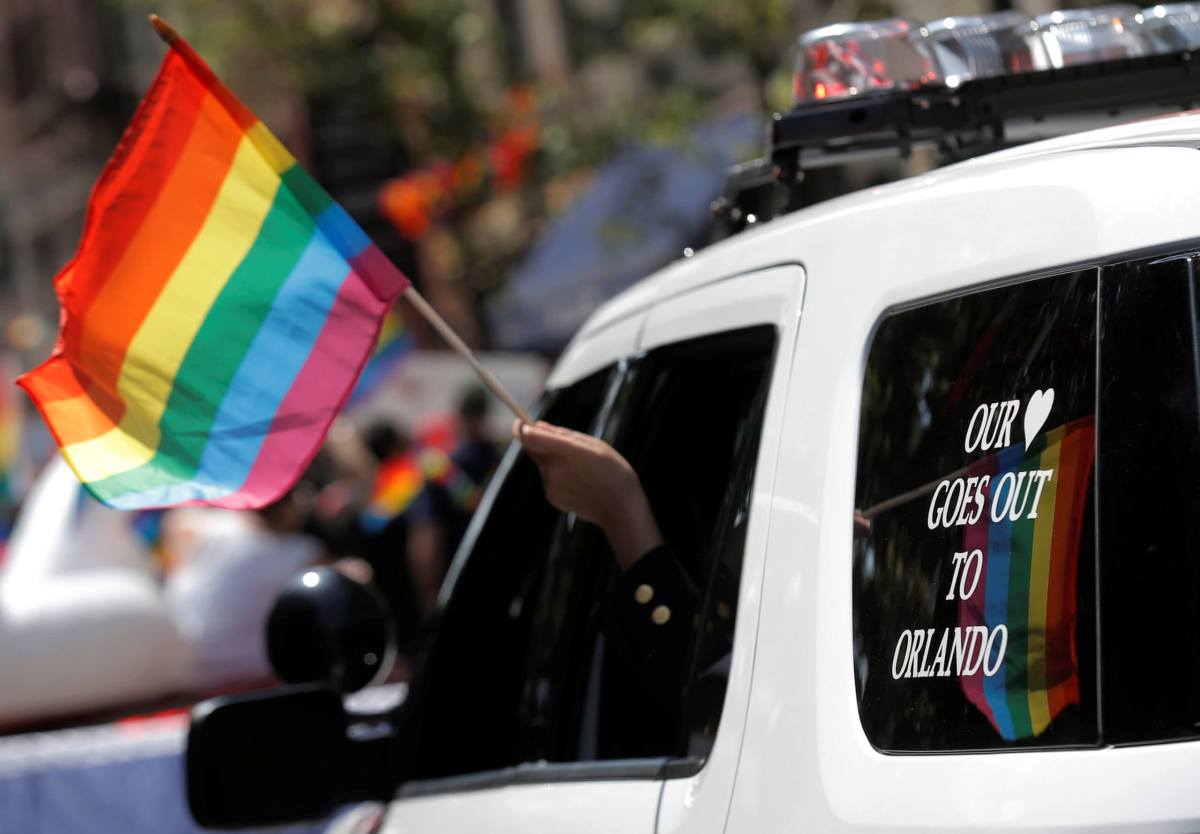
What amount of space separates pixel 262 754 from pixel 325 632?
249 mm

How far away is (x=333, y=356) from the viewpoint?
235 centimetres

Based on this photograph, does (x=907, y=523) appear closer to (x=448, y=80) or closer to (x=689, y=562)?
(x=689, y=562)

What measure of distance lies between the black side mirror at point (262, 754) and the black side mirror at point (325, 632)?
0.16 m

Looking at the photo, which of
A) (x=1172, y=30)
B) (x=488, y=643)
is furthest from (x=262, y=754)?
(x=1172, y=30)

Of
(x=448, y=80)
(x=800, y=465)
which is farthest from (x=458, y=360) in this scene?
(x=800, y=465)

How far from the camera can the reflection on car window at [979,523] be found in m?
1.49

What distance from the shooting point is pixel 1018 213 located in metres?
1.61

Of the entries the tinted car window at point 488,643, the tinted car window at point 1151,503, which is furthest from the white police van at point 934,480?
the tinted car window at point 488,643

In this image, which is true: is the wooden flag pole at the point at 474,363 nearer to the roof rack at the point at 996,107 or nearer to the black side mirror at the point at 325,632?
the roof rack at the point at 996,107

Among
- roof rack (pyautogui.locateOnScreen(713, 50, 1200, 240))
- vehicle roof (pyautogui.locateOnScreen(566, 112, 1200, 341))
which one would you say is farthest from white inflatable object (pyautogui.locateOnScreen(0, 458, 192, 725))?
vehicle roof (pyautogui.locateOnScreen(566, 112, 1200, 341))

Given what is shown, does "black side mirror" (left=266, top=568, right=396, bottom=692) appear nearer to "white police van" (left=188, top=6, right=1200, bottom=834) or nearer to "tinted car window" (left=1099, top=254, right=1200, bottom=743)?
"white police van" (left=188, top=6, right=1200, bottom=834)

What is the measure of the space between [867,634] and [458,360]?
11671 mm

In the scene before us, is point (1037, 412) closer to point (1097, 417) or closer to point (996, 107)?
point (1097, 417)

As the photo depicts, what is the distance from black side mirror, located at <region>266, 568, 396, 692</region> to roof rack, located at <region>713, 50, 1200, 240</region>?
952mm
